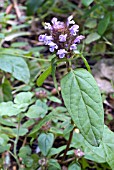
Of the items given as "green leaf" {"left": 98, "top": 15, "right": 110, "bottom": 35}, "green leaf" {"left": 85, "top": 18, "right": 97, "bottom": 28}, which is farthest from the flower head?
"green leaf" {"left": 85, "top": 18, "right": 97, "bottom": 28}

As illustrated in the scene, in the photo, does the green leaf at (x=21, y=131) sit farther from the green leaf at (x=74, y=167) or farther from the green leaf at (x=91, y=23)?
the green leaf at (x=91, y=23)

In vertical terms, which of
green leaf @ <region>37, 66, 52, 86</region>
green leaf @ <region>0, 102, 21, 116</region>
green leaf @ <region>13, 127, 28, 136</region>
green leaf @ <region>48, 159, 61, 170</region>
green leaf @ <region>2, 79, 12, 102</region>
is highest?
green leaf @ <region>37, 66, 52, 86</region>

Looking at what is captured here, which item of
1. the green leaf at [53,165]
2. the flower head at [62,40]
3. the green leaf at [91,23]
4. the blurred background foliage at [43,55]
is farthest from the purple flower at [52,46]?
the green leaf at [91,23]

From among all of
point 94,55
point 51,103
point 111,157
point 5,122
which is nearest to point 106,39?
point 94,55

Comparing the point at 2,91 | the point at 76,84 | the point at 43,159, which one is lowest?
the point at 43,159

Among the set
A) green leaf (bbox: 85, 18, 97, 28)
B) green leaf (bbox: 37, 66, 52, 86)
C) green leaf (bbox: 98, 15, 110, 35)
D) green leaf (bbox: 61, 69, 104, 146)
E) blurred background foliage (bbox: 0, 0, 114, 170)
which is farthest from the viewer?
green leaf (bbox: 85, 18, 97, 28)

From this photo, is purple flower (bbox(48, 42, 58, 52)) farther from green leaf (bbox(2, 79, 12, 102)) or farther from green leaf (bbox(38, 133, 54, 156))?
green leaf (bbox(2, 79, 12, 102))

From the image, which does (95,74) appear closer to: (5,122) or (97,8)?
(97,8)
